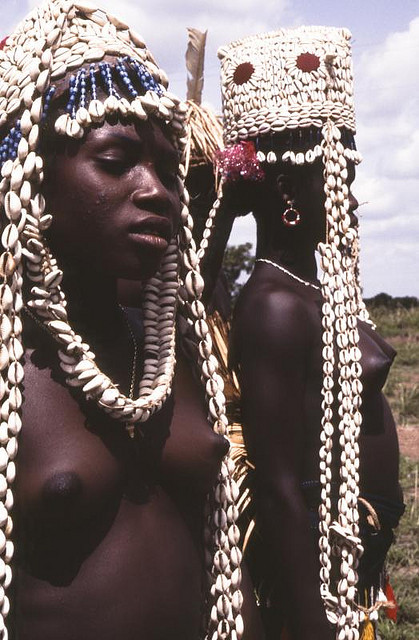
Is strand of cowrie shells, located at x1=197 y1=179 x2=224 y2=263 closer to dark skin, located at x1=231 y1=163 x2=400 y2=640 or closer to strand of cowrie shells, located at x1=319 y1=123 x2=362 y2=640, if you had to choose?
Answer: dark skin, located at x1=231 y1=163 x2=400 y2=640

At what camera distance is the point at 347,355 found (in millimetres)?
2963

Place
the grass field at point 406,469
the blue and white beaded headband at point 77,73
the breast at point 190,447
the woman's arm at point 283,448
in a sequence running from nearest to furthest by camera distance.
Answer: the blue and white beaded headband at point 77,73 < the breast at point 190,447 < the woman's arm at point 283,448 < the grass field at point 406,469

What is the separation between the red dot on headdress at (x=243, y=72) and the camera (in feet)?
10.2

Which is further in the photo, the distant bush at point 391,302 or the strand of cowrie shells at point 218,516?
the distant bush at point 391,302

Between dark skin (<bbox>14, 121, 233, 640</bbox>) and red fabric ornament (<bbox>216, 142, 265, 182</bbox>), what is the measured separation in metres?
0.95

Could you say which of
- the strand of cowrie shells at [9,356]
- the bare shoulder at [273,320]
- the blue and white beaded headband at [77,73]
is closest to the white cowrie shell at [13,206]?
the strand of cowrie shells at [9,356]

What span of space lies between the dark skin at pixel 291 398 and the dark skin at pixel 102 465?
0.74 meters

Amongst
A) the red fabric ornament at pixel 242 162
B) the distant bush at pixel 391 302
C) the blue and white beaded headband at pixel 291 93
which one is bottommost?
the red fabric ornament at pixel 242 162

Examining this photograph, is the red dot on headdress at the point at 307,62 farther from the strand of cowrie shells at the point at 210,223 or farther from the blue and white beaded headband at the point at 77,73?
the blue and white beaded headband at the point at 77,73

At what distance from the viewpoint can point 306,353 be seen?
2924 millimetres

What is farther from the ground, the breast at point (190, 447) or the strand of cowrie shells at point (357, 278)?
the strand of cowrie shells at point (357, 278)

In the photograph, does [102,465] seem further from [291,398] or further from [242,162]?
[242,162]

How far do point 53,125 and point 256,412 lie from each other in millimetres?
1224

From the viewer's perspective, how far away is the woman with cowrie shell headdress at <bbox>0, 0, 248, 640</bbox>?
6.24 ft
